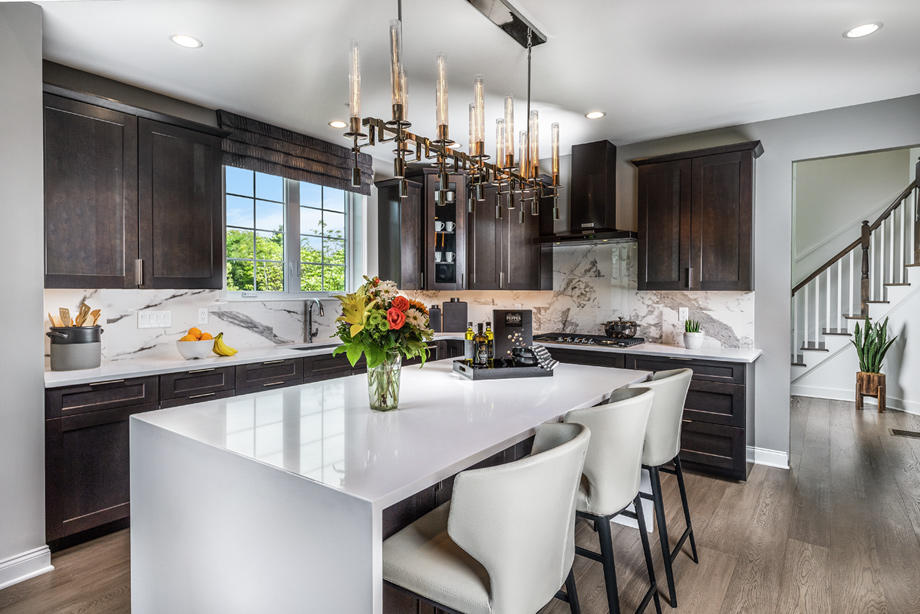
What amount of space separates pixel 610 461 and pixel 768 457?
2.91 meters

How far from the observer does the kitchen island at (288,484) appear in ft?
3.86

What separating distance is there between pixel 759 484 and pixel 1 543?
4.39 metres

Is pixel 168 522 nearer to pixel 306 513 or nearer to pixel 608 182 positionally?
pixel 306 513

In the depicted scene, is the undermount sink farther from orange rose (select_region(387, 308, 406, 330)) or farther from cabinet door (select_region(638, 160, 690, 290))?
cabinet door (select_region(638, 160, 690, 290))

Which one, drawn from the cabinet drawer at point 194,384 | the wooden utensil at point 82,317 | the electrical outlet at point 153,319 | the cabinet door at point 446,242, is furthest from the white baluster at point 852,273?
the wooden utensil at point 82,317

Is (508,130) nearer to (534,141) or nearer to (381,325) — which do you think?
(534,141)

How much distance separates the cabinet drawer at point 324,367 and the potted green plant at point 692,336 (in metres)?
2.72

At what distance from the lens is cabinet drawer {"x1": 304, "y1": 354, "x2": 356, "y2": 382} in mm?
3834

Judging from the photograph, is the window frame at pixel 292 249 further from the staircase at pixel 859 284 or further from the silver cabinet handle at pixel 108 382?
the staircase at pixel 859 284

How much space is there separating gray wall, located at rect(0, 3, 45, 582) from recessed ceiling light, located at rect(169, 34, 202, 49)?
57 centimetres

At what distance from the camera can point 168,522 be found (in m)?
1.66

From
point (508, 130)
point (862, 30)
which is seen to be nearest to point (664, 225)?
point (862, 30)

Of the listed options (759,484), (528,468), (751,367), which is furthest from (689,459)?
(528,468)

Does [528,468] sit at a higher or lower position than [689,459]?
higher
